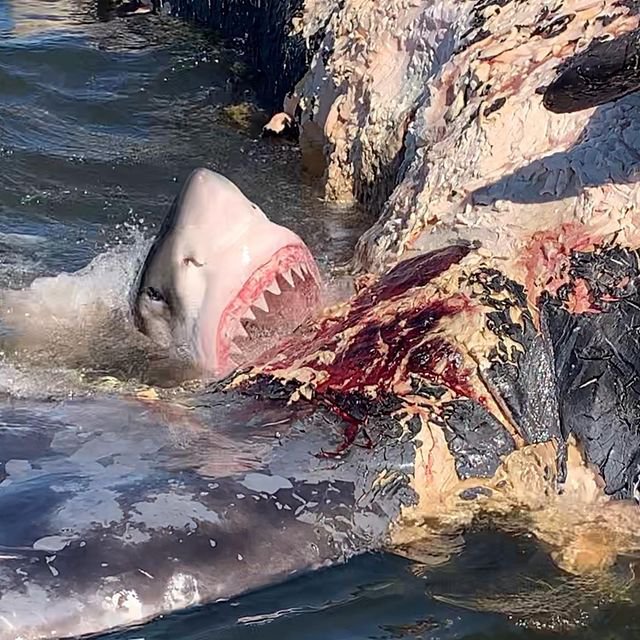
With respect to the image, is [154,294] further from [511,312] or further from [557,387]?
[557,387]

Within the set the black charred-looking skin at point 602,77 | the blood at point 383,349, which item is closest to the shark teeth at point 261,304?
the blood at point 383,349

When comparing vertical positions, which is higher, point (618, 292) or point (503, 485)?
point (618, 292)

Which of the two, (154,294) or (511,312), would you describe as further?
(154,294)

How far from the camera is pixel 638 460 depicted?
430cm

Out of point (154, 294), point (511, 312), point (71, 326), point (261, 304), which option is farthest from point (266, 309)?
point (71, 326)

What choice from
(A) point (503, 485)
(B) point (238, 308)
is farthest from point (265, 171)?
(A) point (503, 485)

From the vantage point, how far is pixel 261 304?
5.22m

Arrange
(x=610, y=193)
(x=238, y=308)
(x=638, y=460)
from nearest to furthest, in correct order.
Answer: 1. (x=638, y=460)
2. (x=610, y=193)
3. (x=238, y=308)

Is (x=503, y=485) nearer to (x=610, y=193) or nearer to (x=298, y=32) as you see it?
(x=610, y=193)

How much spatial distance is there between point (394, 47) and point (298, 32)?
1469 mm

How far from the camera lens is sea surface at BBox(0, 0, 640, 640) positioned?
370cm

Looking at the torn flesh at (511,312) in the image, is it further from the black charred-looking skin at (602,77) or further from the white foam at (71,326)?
the white foam at (71,326)

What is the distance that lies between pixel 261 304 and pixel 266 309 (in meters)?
0.03

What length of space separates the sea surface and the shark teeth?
59 cm
